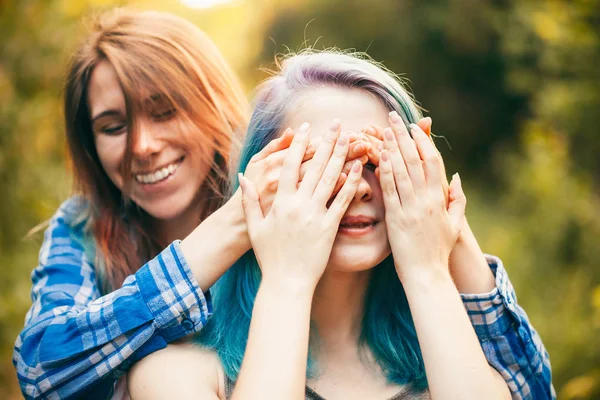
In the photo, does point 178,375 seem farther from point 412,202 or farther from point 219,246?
point 412,202

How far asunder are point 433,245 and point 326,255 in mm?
288

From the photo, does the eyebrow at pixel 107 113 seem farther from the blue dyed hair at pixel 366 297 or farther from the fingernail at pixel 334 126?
the fingernail at pixel 334 126

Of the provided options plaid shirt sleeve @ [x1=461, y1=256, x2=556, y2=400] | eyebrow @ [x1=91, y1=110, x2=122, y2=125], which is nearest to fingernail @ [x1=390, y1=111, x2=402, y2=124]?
plaid shirt sleeve @ [x1=461, y1=256, x2=556, y2=400]

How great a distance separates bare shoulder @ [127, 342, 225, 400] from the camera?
5.12 ft

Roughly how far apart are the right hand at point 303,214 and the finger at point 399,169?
87 millimetres

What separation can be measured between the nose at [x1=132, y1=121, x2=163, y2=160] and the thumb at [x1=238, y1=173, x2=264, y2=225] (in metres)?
0.82

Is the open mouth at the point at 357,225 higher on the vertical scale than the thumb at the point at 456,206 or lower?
lower

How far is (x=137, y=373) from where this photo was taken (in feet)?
5.48

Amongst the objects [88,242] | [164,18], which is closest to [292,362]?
[88,242]

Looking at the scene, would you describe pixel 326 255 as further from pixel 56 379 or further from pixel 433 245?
pixel 56 379

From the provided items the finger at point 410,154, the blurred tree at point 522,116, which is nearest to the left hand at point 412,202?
the finger at point 410,154

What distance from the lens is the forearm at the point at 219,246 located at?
1691mm

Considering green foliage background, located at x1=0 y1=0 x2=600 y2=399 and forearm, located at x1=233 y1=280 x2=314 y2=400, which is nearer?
forearm, located at x1=233 y1=280 x2=314 y2=400

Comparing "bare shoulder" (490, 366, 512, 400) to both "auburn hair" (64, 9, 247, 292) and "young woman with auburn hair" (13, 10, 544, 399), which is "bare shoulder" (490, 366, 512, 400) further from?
"auburn hair" (64, 9, 247, 292)
